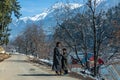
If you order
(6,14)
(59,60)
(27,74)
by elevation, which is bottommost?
(27,74)

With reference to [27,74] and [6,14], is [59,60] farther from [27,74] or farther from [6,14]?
[6,14]

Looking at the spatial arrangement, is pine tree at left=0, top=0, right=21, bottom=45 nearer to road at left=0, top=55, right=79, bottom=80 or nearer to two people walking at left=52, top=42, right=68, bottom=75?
road at left=0, top=55, right=79, bottom=80

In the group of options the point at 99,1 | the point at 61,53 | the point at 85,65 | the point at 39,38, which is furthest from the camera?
the point at 39,38

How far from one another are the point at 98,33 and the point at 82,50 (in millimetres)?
3925

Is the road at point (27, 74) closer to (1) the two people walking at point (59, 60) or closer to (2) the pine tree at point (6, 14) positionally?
(1) the two people walking at point (59, 60)

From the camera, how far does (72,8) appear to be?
38.6 m

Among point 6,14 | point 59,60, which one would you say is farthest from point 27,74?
point 6,14

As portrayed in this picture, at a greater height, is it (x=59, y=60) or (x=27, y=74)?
(x=59, y=60)

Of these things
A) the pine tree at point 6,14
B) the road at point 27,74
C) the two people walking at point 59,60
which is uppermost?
the pine tree at point 6,14

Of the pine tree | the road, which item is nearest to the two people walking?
the road

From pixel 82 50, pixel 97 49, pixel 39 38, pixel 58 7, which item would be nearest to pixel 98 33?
pixel 97 49

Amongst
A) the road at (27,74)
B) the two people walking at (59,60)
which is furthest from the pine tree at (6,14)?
the two people walking at (59,60)

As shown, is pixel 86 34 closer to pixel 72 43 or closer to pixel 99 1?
pixel 72 43

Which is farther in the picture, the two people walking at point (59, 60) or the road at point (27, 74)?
the two people walking at point (59, 60)
